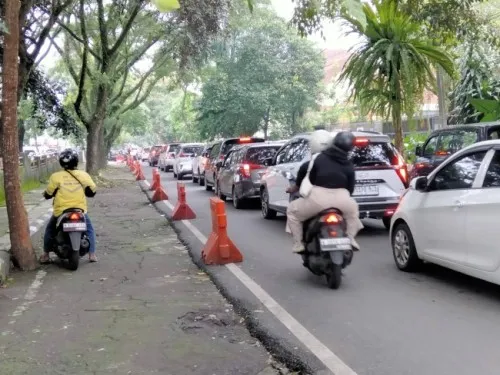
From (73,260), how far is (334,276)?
3.63 m

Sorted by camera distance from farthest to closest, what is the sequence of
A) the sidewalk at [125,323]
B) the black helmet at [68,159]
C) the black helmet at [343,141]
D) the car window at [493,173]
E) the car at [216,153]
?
the car at [216,153] < the black helmet at [68,159] < the black helmet at [343,141] < the car window at [493,173] < the sidewalk at [125,323]

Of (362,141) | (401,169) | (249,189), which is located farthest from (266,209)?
(401,169)

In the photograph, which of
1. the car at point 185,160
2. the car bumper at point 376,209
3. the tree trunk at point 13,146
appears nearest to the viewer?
the tree trunk at point 13,146

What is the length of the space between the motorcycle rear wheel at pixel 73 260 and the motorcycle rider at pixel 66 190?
418mm

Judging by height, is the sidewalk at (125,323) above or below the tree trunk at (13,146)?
below

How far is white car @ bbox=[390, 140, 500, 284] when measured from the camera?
5.66 m

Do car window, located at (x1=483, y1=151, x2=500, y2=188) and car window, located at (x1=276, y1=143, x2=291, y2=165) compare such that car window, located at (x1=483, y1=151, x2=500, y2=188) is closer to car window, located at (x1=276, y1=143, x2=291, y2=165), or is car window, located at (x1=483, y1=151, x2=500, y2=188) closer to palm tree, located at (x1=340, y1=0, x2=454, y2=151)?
car window, located at (x1=276, y1=143, x2=291, y2=165)

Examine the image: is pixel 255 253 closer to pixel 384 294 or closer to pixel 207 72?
pixel 384 294

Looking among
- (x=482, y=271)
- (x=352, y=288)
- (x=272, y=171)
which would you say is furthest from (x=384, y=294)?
(x=272, y=171)

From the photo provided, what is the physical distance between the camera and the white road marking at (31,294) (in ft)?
19.8

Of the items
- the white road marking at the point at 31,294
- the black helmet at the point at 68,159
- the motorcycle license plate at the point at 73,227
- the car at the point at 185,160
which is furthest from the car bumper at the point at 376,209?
the car at the point at 185,160

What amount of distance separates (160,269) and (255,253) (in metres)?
1.59

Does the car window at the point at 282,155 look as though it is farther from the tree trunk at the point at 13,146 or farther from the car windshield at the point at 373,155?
the tree trunk at the point at 13,146

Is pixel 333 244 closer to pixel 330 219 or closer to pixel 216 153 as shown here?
pixel 330 219
